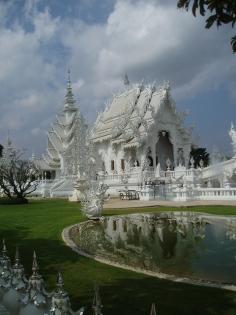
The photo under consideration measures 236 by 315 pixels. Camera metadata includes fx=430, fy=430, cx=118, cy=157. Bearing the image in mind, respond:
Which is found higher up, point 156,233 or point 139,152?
point 139,152

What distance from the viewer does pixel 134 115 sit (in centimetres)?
3966

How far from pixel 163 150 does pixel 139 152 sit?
158 inches

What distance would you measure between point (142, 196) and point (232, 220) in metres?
12.7

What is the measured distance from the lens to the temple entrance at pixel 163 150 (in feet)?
131

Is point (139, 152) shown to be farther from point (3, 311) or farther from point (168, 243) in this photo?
point (3, 311)

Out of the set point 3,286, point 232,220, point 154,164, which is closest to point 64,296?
point 3,286

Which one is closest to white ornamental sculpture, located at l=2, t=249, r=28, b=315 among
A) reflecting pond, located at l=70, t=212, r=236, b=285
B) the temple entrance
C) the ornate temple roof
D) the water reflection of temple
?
reflecting pond, located at l=70, t=212, r=236, b=285

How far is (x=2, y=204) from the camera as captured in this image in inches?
1053

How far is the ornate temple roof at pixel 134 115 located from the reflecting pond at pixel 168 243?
2065 centimetres

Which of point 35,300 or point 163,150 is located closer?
point 35,300

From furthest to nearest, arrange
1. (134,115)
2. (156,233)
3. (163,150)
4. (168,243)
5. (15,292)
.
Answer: (163,150)
(134,115)
(156,233)
(168,243)
(15,292)

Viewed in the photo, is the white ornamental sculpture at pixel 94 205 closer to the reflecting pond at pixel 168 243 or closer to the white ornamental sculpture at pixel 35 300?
the reflecting pond at pixel 168 243

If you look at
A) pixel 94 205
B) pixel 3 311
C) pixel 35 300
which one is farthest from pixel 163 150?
pixel 35 300

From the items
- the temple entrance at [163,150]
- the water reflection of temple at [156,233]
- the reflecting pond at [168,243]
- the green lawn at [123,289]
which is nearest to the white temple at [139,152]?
the temple entrance at [163,150]
